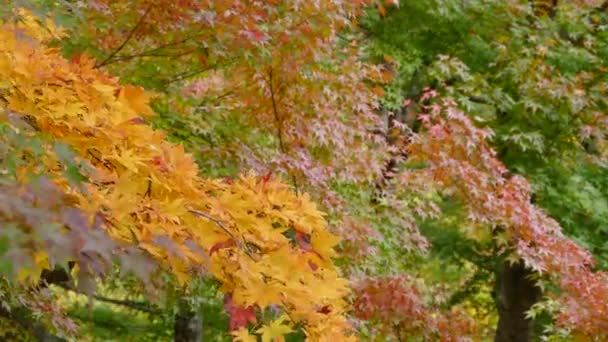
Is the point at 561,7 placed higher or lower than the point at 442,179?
higher

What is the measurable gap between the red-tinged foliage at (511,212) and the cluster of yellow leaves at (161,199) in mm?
4007

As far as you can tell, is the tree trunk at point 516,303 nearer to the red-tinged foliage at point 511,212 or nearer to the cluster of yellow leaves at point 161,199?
the red-tinged foliage at point 511,212

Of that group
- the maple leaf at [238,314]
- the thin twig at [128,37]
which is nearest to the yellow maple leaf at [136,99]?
the maple leaf at [238,314]

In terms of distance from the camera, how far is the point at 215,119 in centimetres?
586

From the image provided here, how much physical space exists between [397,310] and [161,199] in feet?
14.7

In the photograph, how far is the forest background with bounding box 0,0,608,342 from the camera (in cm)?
204

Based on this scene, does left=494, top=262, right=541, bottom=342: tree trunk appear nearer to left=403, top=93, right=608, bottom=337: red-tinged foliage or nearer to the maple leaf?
left=403, top=93, right=608, bottom=337: red-tinged foliage

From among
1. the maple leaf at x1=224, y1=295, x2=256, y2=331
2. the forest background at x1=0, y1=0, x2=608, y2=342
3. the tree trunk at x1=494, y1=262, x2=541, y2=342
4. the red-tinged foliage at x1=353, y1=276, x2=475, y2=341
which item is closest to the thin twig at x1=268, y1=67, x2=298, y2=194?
the forest background at x1=0, y1=0, x2=608, y2=342

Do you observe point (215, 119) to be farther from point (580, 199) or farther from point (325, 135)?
point (580, 199)

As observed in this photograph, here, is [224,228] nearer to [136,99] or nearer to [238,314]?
[238,314]

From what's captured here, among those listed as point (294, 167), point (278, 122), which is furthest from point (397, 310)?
point (278, 122)

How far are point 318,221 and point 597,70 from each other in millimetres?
6556

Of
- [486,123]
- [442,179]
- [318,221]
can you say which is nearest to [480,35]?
[486,123]

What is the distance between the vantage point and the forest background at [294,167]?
6.70 feet
